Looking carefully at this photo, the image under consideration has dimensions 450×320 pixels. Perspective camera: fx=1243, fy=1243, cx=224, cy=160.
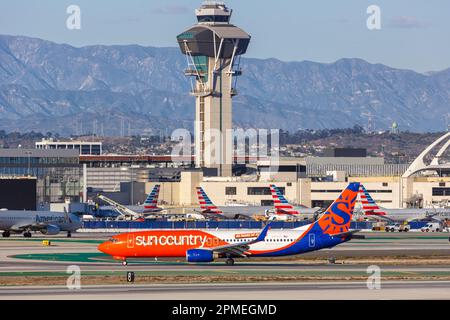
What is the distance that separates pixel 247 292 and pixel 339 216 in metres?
27.2

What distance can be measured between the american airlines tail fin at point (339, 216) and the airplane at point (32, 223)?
6226cm

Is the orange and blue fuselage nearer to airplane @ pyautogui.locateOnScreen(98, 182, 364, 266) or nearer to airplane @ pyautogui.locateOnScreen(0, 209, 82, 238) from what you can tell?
airplane @ pyautogui.locateOnScreen(98, 182, 364, 266)

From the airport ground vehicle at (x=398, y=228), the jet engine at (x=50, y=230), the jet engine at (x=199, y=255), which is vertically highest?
the jet engine at (x=199, y=255)

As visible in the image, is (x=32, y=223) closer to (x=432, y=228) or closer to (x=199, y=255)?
(x=432, y=228)

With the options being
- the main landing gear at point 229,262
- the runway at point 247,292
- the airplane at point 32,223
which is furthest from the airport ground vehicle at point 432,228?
the runway at point 247,292

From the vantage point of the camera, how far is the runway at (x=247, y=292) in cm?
7525

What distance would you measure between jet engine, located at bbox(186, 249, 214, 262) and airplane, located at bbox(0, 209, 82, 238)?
59.2 meters

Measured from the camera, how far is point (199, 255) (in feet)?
332

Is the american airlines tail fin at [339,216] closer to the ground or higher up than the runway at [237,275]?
higher up

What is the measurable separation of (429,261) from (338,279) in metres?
23.5

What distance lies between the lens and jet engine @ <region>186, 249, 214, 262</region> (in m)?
101

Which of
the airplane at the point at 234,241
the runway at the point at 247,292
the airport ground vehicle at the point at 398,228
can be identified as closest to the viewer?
the runway at the point at 247,292

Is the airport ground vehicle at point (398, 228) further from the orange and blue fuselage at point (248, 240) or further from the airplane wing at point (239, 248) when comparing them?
the airplane wing at point (239, 248)
